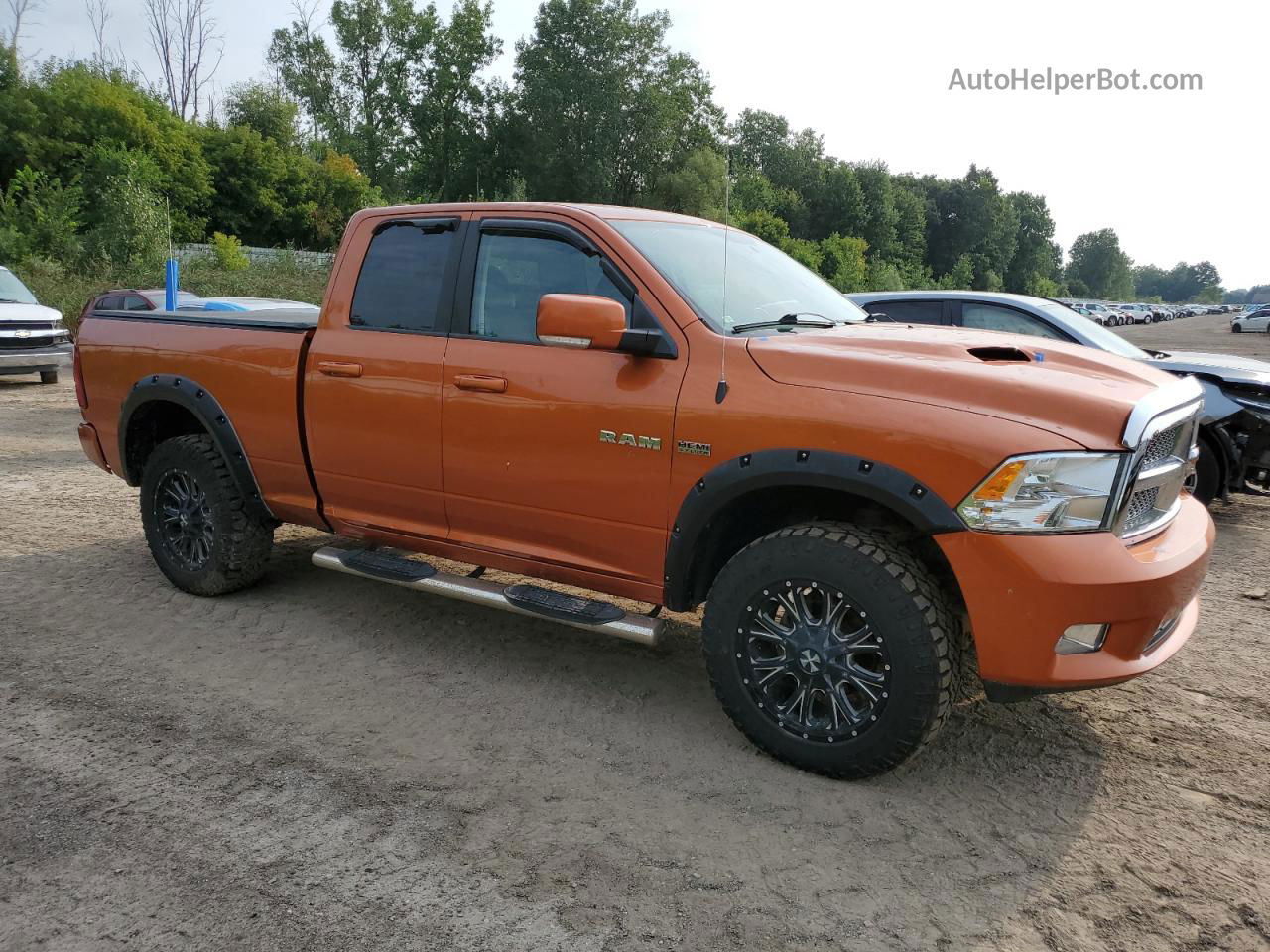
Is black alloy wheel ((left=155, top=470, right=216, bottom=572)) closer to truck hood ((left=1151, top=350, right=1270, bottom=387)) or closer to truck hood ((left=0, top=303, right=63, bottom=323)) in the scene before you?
truck hood ((left=1151, top=350, right=1270, bottom=387))

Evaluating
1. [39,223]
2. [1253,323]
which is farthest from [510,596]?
[1253,323]

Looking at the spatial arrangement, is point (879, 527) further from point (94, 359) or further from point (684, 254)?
point (94, 359)

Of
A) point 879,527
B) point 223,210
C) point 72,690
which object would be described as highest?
point 223,210

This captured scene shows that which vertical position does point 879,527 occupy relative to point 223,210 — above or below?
below

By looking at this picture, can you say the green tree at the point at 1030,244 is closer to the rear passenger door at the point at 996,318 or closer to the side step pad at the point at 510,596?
the rear passenger door at the point at 996,318

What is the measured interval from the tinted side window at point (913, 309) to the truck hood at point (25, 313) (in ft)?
43.3

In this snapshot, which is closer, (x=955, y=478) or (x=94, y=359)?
(x=955, y=478)

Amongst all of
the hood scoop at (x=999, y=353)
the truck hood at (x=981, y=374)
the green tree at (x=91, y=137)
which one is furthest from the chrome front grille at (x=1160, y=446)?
the green tree at (x=91, y=137)

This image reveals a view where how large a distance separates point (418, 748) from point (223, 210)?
44.5m

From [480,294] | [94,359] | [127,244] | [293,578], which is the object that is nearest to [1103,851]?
[480,294]

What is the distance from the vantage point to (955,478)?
3070 millimetres

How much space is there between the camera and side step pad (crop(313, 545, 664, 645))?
372 cm

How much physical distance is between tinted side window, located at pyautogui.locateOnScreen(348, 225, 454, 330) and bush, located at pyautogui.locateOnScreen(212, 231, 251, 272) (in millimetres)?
28082

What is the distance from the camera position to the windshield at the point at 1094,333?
7.22 meters
